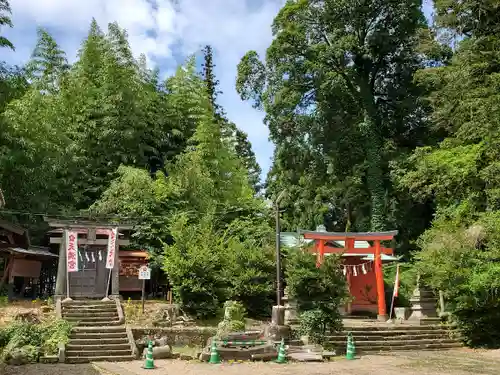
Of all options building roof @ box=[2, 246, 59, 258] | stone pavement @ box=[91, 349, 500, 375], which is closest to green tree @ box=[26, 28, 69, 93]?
building roof @ box=[2, 246, 59, 258]

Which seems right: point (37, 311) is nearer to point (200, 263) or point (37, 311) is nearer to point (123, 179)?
point (200, 263)

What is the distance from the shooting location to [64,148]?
22.7m

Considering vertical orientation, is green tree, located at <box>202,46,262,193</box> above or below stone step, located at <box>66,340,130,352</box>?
above

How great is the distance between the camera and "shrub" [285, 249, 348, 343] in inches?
560

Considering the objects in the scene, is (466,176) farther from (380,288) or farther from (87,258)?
(87,258)

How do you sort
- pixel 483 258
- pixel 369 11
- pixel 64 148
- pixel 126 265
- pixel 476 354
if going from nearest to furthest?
pixel 476 354 < pixel 483 258 < pixel 126 265 < pixel 64 148 < pixel 369 11

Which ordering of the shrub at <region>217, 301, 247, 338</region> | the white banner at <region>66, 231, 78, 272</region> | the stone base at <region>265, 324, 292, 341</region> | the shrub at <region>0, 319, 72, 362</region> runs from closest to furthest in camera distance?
the shrub at <region>0, 319, 72, 362</region> → the stone base at <region>265, 324, 292, 341</region> → the shrub at <region>217, 301, 247, 338</region> → the white banner at <region>66, 231, 78, 272</region>

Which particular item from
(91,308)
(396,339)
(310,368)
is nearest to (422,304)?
(396,339)

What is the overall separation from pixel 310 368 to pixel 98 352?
5.58 metres

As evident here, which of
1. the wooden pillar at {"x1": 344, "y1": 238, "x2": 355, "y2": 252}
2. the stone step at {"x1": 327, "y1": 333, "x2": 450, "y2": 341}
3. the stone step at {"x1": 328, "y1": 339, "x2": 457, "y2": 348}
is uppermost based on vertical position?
the wooden pillar at {"x1": 344, "y1": 238, "x2": 355, "y2": 252}

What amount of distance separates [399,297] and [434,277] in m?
5.13

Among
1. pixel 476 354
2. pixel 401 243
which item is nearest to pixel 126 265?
pixel 476 354

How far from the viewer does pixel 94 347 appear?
13.1m

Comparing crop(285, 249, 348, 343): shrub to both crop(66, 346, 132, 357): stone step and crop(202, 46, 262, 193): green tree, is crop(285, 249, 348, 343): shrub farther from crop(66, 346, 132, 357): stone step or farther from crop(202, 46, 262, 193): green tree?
crop(202, 46, 262, 193): green tree
